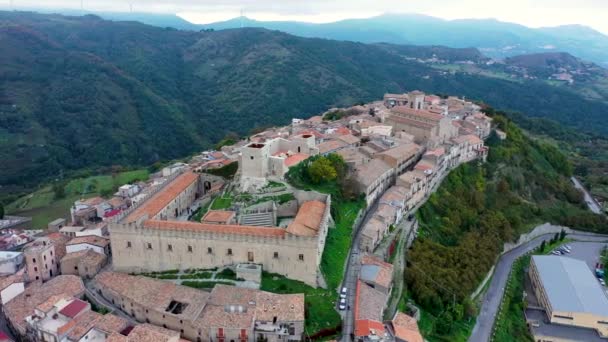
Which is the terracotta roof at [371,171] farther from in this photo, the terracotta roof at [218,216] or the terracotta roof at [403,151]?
the terracotta roof at [218,216]

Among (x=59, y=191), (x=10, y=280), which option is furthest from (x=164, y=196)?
(x=59, y=191)

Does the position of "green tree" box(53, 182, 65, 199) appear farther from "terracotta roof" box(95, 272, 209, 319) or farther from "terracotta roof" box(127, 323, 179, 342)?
"terracotta roof" box(127, 323, 179, 342)

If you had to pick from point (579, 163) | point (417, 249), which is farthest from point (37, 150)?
point (579, 163)

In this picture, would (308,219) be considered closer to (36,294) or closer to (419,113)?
(36,294)

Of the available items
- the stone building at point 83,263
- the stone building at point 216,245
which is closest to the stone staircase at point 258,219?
the stone building at point 216,245

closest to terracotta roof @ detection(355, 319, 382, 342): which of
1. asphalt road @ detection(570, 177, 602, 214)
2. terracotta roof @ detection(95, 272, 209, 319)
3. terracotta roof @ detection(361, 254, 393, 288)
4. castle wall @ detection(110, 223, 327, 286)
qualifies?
terracotta roof @ detection(361, 254, 393, 288)

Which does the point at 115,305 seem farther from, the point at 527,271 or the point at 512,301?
the point at 527,271

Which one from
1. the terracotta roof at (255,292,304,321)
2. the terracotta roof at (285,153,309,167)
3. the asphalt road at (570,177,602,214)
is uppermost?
the terracotta roof at (285,153,309,167)
